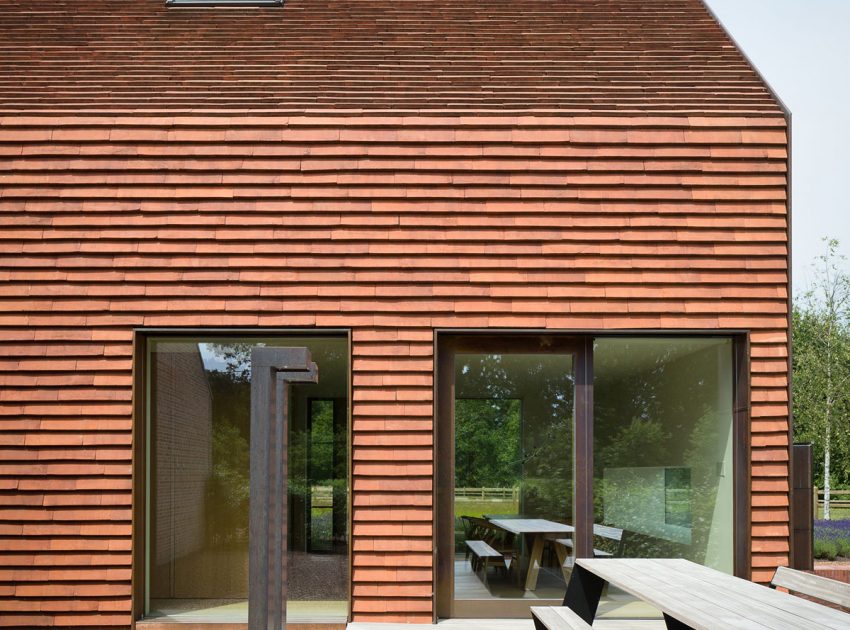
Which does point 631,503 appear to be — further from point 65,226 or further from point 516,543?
point 65,226

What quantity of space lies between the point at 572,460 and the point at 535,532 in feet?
1.94

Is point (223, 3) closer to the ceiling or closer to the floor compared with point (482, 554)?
closer to the ceiling

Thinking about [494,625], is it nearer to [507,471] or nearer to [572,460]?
[507,471]

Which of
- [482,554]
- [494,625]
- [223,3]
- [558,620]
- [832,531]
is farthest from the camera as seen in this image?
[832,531]

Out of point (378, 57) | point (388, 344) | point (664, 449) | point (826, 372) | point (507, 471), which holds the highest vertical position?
point (378, 57)

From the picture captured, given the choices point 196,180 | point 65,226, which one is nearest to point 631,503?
point 196,180

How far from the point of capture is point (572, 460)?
6.85 metres

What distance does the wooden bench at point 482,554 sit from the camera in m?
6.75

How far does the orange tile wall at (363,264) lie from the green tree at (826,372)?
441 inches

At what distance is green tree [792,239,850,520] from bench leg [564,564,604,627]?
12.8 metres

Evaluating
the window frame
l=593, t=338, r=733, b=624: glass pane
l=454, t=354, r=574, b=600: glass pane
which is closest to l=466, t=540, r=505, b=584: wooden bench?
l=454, t=354, r=574, b=600: glass pane

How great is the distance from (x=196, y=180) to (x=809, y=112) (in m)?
30.8

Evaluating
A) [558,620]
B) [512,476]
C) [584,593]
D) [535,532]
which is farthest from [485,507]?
[558,620]

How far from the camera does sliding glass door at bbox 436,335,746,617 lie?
6.79 m
